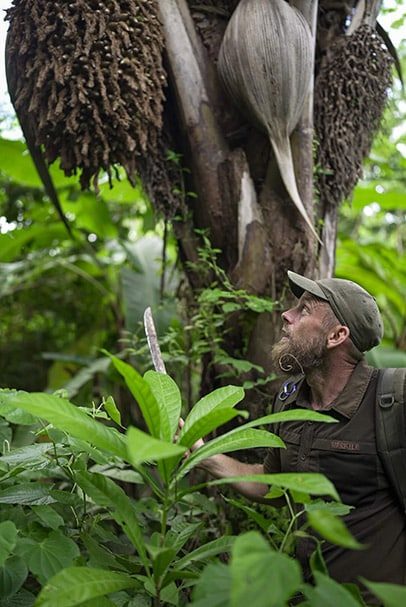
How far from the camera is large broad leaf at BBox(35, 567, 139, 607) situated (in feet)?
4.56

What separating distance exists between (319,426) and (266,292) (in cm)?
85

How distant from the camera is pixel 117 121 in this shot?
8.59ft

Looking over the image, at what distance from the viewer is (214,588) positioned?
1.25 m

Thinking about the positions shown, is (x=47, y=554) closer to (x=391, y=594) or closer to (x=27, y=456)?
(x=27, y=456)

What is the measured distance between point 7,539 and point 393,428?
1.12 metres

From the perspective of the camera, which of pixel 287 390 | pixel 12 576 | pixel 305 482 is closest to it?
pixel 305 482

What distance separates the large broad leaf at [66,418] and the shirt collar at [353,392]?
32.3 inches

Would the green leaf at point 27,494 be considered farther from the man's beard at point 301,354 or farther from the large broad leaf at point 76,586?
the man's beard at point 301,354

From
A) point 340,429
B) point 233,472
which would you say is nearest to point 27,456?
point 233,472

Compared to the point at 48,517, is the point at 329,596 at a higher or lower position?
higher

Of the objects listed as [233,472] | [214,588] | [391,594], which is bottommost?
[233,472]

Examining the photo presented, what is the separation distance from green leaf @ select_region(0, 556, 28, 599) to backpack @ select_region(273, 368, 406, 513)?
105cm

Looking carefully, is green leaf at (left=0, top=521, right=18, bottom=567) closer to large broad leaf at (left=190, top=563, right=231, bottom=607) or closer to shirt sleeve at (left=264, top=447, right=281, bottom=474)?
large broad leaf at (left=190, top=563, right=231, bottom=607)

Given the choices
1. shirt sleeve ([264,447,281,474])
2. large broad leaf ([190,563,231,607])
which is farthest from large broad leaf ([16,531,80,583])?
shirt sleeve ([264,447,281,474])
